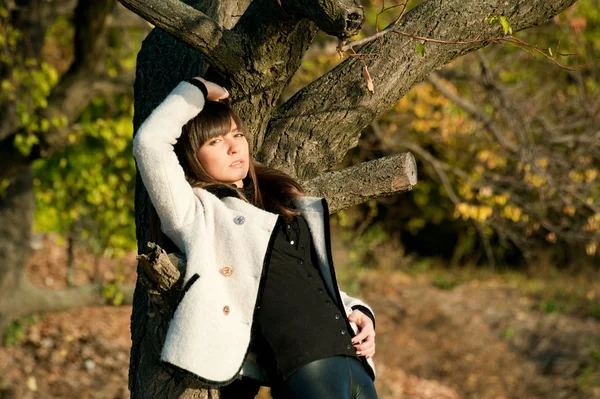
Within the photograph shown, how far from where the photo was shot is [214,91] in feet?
8.93

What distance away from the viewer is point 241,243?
2568 millimetres

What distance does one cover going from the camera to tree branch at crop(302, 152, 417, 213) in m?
2.77

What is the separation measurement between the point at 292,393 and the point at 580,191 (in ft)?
14.3

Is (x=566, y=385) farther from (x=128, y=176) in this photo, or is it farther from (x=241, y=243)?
(x=241, y=243)

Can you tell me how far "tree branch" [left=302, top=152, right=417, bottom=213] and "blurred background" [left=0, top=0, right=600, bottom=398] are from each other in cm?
305

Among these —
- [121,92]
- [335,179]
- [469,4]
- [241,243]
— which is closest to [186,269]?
[241,243]

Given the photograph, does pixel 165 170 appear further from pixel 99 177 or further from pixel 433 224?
pixel 433 224

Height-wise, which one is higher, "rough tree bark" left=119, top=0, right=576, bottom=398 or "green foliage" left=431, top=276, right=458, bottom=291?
"rough tree bark" left=119, top=0, right=576, bottom=398

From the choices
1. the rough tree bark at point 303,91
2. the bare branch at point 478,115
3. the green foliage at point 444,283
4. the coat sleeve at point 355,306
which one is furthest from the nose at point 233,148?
the green foliage at point 444,283

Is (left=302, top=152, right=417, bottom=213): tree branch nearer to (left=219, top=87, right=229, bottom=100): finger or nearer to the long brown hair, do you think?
the long brown hair

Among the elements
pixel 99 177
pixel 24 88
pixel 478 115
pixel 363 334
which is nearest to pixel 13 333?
pixel 99 177

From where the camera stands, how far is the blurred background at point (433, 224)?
629 centimetres

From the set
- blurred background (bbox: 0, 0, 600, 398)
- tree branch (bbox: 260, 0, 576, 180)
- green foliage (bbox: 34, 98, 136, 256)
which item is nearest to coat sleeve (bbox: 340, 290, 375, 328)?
tree branch (bbox: 260, 0, 576, 180)

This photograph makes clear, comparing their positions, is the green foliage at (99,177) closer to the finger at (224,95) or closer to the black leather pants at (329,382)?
the finger at (224,95)
